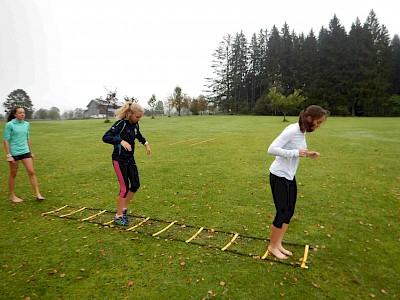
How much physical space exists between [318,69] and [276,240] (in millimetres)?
61361

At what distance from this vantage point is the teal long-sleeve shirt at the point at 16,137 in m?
5.93

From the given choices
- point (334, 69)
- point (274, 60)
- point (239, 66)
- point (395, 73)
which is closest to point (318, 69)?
point (334, 69)

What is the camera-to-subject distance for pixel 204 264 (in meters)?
3.82

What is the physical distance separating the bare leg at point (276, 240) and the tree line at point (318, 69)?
4028 cm

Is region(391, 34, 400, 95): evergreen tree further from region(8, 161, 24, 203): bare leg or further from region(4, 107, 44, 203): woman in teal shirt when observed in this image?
region(8, 161, 24, 203): bare leg

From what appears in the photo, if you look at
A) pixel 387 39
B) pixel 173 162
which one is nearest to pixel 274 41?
pixel 387 39

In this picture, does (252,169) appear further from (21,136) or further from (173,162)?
(21,136)

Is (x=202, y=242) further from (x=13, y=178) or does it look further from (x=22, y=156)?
(x=13, y=178)

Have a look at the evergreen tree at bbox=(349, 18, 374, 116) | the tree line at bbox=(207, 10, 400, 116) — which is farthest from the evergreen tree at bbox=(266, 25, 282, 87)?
the evergreen tree at bbox=(349, 18, 374, 116)

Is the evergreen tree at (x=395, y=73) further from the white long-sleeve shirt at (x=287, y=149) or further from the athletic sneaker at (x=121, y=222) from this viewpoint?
the athletic sneaker at (x=121, y=222)

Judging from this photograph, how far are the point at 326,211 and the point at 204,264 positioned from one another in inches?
138

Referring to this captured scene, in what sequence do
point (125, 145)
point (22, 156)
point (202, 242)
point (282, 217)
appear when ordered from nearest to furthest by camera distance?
point (282, 217) < point (125, 145) < point (202, 242) < point (22, 156)

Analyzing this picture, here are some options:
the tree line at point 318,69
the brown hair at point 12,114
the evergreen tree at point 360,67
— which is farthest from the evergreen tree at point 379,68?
the brown hair at point 12,114

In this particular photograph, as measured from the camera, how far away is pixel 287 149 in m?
3.54
